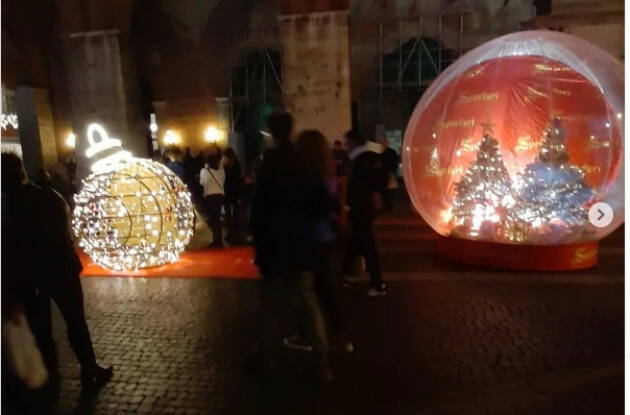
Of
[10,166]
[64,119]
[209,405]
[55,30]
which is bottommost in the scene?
[209,405]

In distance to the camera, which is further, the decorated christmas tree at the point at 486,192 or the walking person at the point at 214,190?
the walking person at the point at 214,190

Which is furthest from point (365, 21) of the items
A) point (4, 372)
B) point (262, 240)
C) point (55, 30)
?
point (4, 372)

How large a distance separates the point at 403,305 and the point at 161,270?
3565mm

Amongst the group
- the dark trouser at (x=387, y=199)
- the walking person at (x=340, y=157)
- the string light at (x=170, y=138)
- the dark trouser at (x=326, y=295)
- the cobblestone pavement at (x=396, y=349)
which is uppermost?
the string light at (x=170, y=138)

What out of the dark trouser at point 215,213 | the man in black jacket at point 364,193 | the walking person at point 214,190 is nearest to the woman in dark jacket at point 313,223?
the man in black jacket at point 364,193

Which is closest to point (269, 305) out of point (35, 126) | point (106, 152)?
point (106, 152)

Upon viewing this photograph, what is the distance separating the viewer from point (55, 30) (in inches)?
646

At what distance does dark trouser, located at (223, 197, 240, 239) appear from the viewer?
9961 mm

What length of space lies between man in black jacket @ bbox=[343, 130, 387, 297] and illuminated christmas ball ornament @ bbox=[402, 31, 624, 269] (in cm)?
198

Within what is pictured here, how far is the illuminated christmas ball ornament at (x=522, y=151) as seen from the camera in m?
7.05

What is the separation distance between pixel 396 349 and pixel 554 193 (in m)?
3.74

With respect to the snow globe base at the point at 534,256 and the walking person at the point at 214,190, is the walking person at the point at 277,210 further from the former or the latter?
the walking person at the point at 214,190

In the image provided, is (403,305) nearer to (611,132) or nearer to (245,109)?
(611,132)

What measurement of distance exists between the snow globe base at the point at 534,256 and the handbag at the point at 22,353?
5769 millimetres
